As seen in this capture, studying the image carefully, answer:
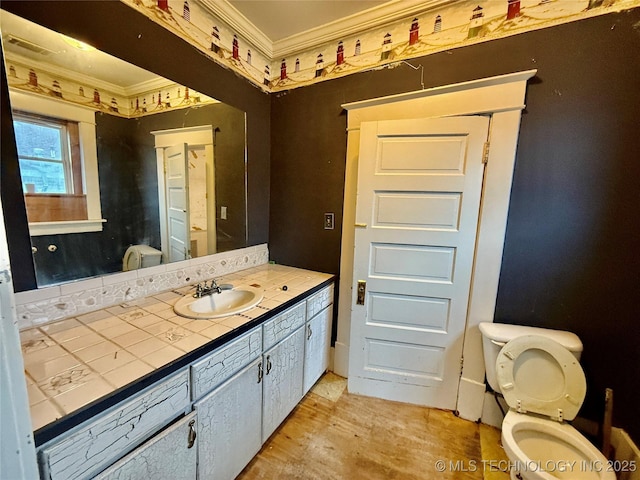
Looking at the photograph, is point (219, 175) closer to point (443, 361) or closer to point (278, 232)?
point (278, 232)

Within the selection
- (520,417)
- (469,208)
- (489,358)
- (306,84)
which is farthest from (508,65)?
(520,417)

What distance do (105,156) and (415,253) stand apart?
178 centimetres

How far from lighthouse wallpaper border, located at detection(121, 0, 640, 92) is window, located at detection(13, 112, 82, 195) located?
2.27 ft

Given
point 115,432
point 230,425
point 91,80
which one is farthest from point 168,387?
point 91,80

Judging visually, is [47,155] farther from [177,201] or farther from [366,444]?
[366,444]

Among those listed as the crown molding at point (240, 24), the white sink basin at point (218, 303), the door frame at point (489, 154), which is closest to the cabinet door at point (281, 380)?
the white sink basin at point (218, 303)

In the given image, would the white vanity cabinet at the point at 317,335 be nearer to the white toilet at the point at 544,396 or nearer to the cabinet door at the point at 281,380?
the cabinet door at the point at 281,380

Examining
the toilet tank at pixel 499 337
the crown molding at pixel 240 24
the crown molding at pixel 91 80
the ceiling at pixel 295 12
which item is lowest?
the toilet tank at pixel 499 337

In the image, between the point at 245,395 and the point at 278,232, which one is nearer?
the point at 245,395

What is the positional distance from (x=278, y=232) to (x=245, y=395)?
1.30m

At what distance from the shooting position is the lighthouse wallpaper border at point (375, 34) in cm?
133

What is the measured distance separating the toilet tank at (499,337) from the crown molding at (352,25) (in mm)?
1897

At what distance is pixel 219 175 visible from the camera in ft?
6.08

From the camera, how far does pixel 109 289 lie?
4.18 feet
